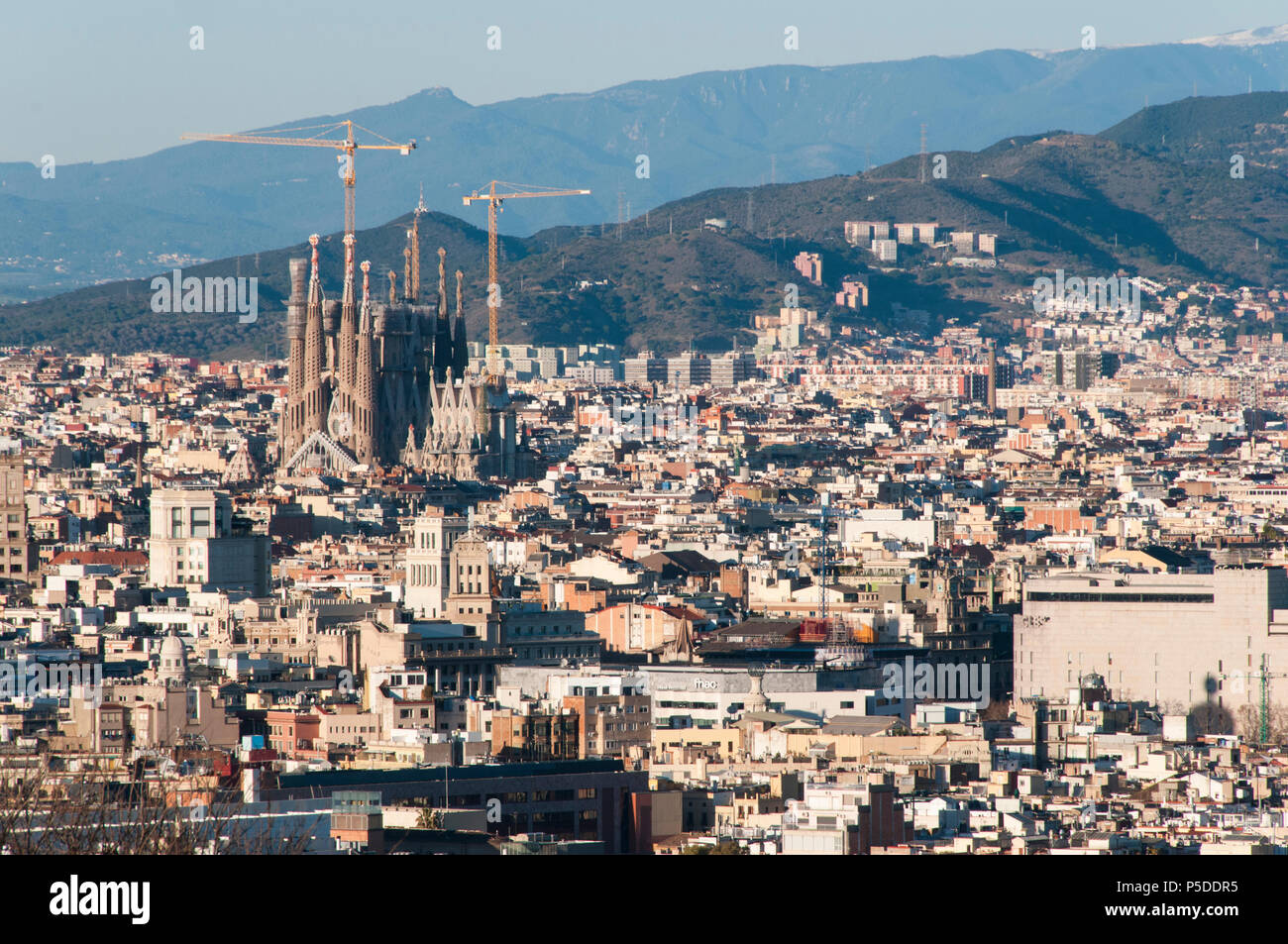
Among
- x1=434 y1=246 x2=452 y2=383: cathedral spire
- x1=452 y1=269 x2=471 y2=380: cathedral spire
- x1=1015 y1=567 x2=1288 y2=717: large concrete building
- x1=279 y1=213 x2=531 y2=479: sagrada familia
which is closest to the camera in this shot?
x1=1015 y1=567 x2=1288 y2=717: large concrete building

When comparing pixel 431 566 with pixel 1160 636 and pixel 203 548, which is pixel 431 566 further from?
pixel 1160 636

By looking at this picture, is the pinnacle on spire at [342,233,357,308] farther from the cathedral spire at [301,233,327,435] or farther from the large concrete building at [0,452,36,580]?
the large concrete building at [0,452,36,580]

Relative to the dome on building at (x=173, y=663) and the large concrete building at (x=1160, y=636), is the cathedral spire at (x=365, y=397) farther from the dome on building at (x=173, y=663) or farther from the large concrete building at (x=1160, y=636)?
the dome on building at (x=173, y=663)

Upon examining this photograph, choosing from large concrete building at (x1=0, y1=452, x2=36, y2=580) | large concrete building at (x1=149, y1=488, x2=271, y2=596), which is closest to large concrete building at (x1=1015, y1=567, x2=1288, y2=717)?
large concrete building at (x1=149, y1=488, x2=271, y2=596)

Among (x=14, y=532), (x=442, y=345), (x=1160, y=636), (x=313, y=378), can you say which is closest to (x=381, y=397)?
(x=313, y=378)
